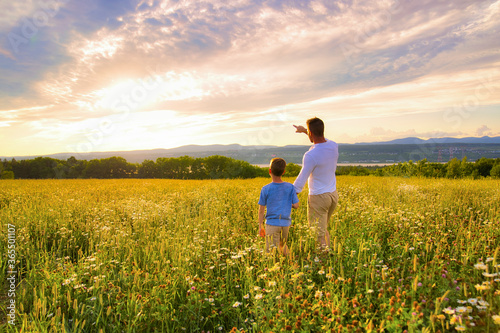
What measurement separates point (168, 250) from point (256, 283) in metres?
1.94

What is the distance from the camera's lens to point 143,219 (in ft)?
22.6

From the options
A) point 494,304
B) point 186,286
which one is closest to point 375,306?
point 494,304

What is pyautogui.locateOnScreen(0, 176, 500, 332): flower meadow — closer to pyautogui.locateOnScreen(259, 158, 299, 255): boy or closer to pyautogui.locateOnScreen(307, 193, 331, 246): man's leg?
pyautogui.locateOnScreen(307, 193, 331, 246): man's leg

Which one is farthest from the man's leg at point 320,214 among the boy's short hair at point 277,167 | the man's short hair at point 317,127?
the man's short hair at point 317,127

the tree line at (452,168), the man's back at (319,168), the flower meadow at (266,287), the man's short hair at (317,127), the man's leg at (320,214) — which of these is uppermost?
the man's short hair at (317,127)

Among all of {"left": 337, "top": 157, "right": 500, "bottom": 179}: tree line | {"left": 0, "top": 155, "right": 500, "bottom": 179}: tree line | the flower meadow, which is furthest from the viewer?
{"left": 0, "top": 155, "right": 500, "bottom": 179}: tree line

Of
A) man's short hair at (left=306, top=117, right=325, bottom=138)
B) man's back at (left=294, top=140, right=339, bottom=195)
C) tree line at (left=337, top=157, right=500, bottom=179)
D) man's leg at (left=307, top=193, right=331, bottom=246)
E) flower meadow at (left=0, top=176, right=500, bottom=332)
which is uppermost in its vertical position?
man's short hair at (left=306, top=117, right=325, bottom=138)

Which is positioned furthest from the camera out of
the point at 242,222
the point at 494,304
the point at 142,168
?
the point at 142,168

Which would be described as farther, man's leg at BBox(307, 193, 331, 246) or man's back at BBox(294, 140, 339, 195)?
man's leg at BBox(307, 193, 331, 246)

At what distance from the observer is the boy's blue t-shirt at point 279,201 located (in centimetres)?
460

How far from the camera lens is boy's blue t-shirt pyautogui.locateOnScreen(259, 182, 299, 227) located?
4.60m

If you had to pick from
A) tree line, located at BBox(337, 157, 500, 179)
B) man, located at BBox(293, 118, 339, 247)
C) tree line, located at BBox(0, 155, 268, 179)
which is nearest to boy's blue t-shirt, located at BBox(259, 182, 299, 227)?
man, located at BBox(293, 118, 339, 247)

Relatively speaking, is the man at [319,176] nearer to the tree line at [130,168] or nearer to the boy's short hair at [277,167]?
the boy's short hair at [277,167]

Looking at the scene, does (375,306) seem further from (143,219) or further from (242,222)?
(143,219)
